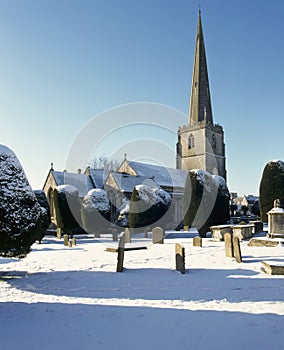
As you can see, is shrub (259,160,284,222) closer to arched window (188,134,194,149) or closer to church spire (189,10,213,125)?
church spire (189,10,213,125)

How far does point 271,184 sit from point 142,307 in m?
17.7

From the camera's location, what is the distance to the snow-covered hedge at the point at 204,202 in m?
19.5

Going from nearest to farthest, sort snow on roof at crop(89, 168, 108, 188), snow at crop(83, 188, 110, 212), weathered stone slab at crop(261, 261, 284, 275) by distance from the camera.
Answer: weathered stone slab at crop(261, 261, 284, 275), snow at crop(83, 188, 110, 212), snow on roof at crop(89, 168, 108, 188)

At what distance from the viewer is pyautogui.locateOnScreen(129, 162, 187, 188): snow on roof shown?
40281mm

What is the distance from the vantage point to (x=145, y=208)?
23984mm

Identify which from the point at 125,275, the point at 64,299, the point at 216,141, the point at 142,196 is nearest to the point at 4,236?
the point at 64,299

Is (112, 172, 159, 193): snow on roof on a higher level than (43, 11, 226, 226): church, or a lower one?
lower

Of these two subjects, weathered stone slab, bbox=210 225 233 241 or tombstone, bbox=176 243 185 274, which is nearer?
tombstone, bbox=176 243 185 274

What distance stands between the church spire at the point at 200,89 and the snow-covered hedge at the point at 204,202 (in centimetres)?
3181

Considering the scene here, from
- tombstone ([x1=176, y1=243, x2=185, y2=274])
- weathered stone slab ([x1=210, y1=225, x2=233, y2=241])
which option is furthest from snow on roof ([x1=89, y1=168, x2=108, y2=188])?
tombstone ([x1=176, y1=243, x2=185, y2=274])

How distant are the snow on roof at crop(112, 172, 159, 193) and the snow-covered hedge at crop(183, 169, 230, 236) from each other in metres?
14.4

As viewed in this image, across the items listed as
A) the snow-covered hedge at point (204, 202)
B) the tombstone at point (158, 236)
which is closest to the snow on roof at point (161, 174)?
the snow-covered hedge at point (204, 202)

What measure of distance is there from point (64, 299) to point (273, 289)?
4.54 meters

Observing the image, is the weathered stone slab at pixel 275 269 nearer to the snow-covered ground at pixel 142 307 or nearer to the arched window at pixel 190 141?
the snow-covered ground at pixel 142 307
